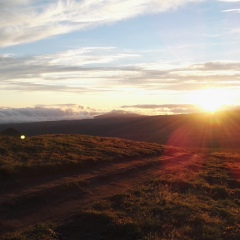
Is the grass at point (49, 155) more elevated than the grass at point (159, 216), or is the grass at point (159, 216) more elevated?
the grass at point (49, 155)

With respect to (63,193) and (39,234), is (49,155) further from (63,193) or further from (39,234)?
(39,234)

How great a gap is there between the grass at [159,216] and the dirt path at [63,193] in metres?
0.86

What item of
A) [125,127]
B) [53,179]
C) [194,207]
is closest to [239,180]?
[194,207]

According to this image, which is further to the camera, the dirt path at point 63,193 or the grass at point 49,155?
the grass at point 49,155

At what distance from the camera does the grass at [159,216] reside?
34.8 ft

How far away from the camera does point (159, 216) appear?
12.2 metres

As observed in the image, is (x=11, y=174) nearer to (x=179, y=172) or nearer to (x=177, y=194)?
(x=177, y=194)

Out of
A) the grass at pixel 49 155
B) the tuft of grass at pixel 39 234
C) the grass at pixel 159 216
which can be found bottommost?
the grass at pixel 159 216

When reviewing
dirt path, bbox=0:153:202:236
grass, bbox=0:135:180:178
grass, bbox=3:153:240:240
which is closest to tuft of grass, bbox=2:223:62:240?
grass, bbox=3:153:240:240

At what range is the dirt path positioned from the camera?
12.3 m

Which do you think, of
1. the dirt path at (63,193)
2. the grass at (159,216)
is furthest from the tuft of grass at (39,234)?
the dirt path at (63,193)

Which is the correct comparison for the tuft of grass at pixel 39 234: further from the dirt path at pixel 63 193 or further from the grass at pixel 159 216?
the dirt path at pixel 63 193

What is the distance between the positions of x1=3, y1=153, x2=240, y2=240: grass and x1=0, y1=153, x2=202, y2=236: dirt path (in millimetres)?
861

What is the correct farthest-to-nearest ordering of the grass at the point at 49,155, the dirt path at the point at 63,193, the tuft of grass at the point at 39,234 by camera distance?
the grass at the point at 49,155, the dirt path at the point at 63,193, the tuft of grass at the point at 39,234
